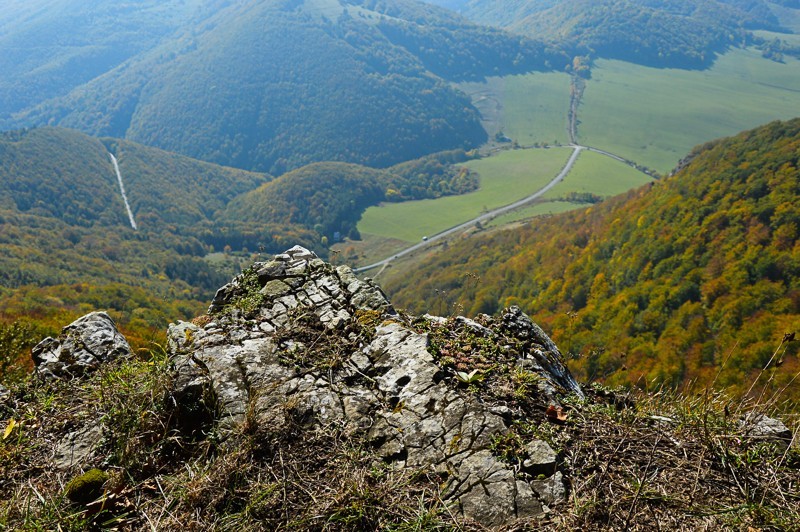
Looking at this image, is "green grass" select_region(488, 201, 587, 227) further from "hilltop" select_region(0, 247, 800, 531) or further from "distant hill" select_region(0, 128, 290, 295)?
"hilltop" select_region(0, 247, 800, 531)

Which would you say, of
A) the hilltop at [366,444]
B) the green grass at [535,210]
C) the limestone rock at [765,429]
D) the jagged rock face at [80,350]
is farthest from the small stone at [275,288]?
the green grass at [535,210]

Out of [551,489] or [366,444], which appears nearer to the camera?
[551,489]

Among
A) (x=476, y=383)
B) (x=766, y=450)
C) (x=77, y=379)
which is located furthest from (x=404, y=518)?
(x=77, y=379)

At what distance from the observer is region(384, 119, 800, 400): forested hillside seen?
49.8 m

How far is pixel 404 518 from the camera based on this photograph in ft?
14.5

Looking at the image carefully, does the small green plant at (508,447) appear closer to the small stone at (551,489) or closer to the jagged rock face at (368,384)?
the jagged rock face at (368,384)

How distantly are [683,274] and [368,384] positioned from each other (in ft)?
245

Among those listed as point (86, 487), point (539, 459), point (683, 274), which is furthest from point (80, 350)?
point (683, 274)

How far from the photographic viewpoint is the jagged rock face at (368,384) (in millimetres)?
4930

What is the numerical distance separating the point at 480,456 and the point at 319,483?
1789 mm

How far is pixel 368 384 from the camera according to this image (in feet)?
21.0

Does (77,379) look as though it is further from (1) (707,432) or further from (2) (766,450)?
(2) (766,450)

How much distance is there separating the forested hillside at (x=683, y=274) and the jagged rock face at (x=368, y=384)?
27.3m

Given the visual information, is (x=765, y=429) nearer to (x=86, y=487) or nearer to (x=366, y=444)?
(x=366, y=444)
